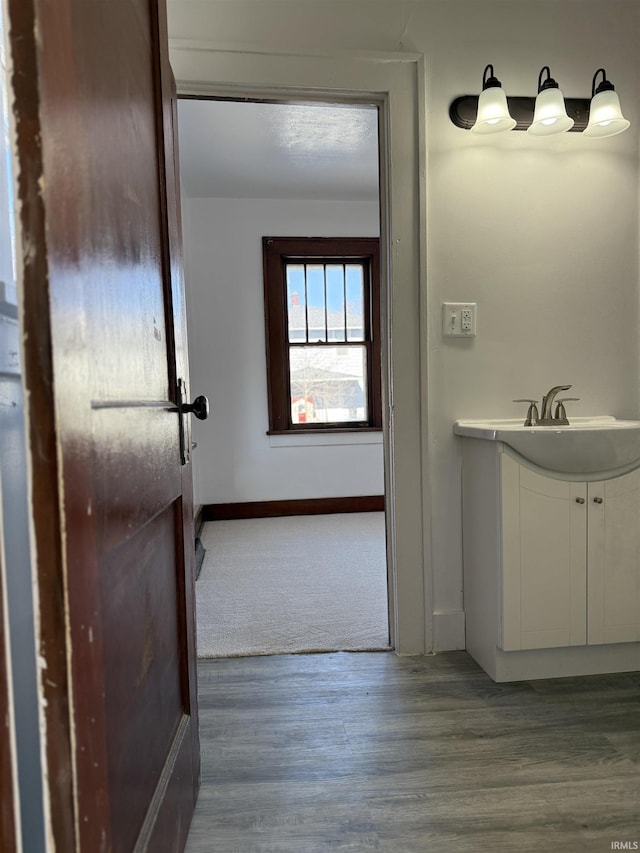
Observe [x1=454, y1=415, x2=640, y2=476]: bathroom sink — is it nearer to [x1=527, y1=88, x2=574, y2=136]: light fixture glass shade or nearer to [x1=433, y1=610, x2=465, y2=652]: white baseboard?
[x1=433, y1=610, x2=465, y2=652]: white baseboard

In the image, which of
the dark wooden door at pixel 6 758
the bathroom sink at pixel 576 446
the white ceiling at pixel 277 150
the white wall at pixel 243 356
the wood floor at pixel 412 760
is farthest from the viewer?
the white wall at pixel 243 356

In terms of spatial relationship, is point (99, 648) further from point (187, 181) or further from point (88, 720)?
point (187, 181)

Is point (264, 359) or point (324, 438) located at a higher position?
point (264, 359)

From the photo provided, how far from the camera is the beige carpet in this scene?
1.98 meters

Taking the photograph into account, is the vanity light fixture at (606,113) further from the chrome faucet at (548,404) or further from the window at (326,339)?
the window at (326,339)

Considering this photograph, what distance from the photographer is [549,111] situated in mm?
1708

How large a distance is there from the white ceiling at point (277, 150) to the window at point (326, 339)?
0.48 metres

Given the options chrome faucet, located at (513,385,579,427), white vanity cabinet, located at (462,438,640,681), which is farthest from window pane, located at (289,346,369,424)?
white vanity cabinet, located at (462,438,640,681)

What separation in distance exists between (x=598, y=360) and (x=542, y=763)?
1364 mm

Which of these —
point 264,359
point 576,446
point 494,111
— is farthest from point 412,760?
point 264,359

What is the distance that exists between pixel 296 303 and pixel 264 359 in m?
0.54

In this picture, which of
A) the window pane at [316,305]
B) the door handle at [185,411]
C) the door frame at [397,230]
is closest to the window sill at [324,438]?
the window pane at [316,305]

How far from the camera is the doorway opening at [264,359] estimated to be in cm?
323

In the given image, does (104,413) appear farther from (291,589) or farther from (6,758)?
(291,589)
